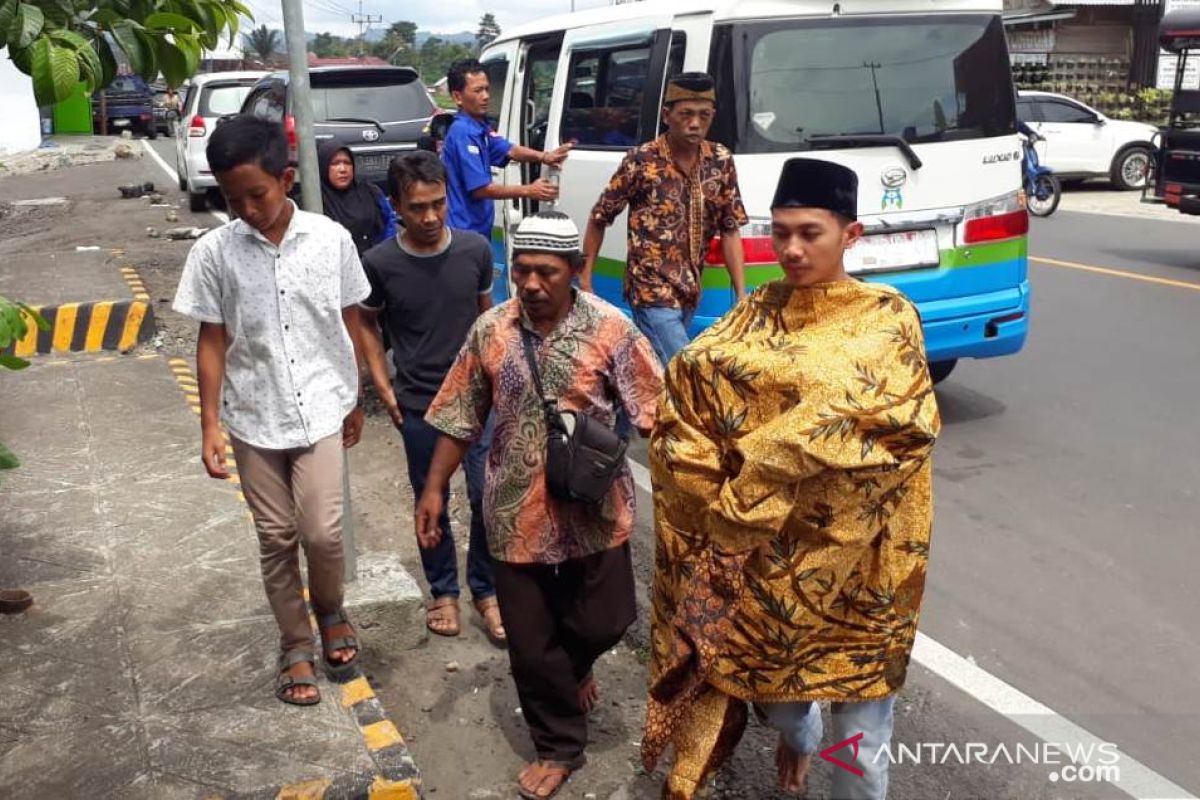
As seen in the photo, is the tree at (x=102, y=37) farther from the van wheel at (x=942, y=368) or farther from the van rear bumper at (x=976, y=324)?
the van wheel at (x=942, y=368)

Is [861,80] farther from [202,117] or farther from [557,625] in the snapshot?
[202,117]

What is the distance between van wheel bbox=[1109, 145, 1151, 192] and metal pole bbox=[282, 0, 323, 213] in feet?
55.3

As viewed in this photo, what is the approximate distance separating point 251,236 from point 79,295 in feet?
24.4

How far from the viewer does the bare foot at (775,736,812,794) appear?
124 inches

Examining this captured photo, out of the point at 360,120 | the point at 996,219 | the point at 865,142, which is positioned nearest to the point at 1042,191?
the point at 360,120

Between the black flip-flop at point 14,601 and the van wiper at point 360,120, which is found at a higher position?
the van wiper at point 360,120

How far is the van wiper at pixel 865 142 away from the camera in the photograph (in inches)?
229

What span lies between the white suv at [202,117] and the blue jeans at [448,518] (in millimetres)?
12596

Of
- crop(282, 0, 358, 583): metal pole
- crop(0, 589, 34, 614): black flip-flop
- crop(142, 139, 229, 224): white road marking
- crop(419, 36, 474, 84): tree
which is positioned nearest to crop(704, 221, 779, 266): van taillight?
crop(282, 0, 358, 583): metal pole

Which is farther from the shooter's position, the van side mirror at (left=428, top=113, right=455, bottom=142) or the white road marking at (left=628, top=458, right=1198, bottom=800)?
the van side mirror at (left=428, top=113, right=455, bottom=142)

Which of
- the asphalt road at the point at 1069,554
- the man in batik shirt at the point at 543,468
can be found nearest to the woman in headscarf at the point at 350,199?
the asphalt road at the point at 1069,554

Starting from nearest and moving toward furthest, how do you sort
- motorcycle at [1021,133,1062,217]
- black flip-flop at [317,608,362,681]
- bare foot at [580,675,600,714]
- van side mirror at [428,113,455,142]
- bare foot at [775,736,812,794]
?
bare foot at [775,736,812,794], bare foot at [580,675,600,714], black flip-flop at [317,608,362,681], van side mirror at [428,113,455,142], motorcycle at [1021,133,1062,217]

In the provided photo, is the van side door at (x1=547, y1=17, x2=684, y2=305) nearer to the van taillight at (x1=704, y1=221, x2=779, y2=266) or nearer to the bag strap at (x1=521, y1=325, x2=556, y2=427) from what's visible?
the van taillight at (x1=704, y1=221, x2=779, y2=266)

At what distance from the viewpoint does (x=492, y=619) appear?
433cm
